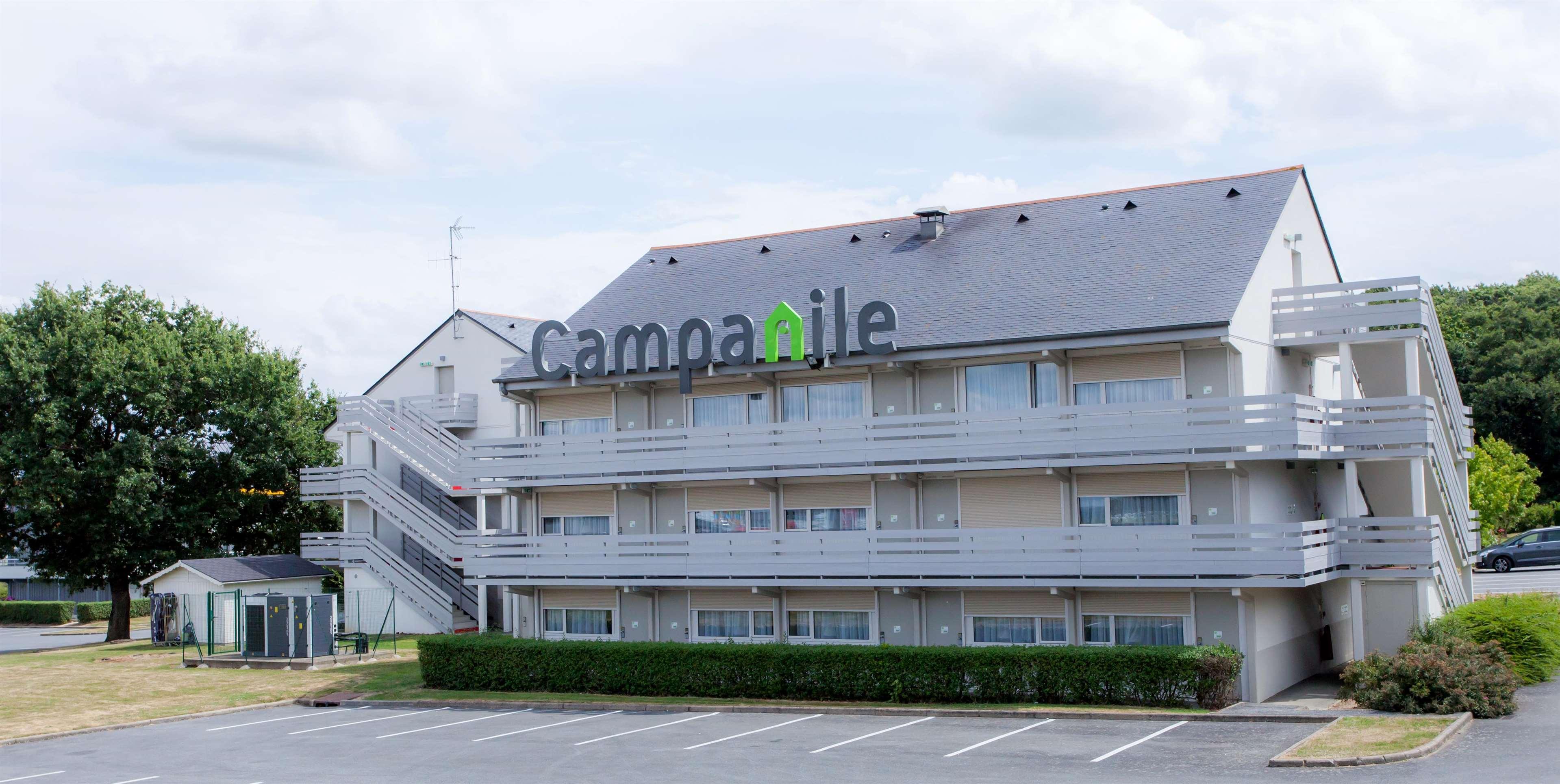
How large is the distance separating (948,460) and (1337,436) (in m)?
8.19

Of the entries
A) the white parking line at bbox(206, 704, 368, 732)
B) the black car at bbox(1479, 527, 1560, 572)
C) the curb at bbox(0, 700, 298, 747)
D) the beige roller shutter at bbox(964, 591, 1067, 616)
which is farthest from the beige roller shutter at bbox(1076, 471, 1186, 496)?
the black car at bbox(1479, 527, 1560, 572)

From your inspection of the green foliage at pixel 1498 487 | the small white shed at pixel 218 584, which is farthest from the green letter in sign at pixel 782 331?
the green foliage at pixel 1498 487

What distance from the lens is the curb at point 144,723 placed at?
87.6 ft

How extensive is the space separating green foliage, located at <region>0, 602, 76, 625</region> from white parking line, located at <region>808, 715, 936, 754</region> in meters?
53.2

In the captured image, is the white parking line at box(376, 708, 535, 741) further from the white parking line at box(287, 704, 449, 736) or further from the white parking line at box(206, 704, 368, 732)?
the white parking line at box(206, 704, 368, 732)

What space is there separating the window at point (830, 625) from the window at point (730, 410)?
483 cm

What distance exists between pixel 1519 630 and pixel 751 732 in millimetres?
15846

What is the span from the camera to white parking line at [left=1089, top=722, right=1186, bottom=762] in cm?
2036

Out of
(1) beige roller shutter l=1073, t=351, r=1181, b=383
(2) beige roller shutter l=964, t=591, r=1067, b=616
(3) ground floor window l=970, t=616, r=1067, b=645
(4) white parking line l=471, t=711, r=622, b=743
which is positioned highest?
(1) beige roller shutter l=1073, t=351, r=1181, b=383

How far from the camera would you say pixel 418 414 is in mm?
45344

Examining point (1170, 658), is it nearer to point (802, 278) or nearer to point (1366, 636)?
point (1366, 636)

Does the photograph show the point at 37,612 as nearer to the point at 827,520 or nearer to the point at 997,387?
the point at 827,520

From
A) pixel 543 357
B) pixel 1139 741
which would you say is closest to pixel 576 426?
pixel 543 357

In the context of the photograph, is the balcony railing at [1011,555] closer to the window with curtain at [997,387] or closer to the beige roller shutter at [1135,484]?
the beige roller shutter at [1135,484]
